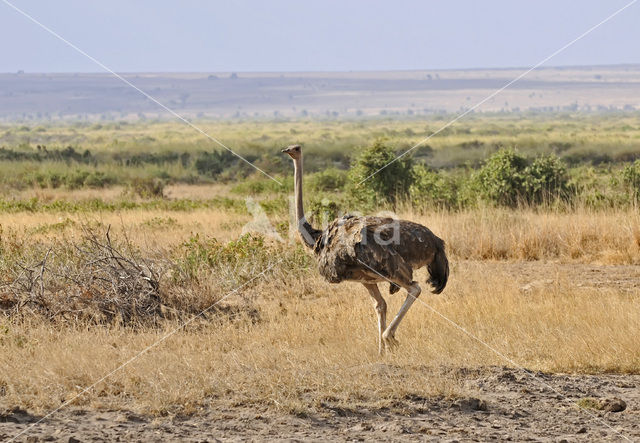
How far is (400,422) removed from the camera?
6461mm

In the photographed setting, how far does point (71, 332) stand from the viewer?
9039 mm

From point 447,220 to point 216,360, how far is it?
7.22m

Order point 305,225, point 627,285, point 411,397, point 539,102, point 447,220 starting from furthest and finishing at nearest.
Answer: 1. point 539,102
2. point 447,220
3. point 627,285
4. point 305,225
5. point 411,397

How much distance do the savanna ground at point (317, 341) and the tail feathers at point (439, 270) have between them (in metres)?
0.44

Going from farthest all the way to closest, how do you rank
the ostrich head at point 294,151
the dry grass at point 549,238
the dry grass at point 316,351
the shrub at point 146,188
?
the shrub at point 146,188 → the dry grass at point 549,238 → the ostrich head at point 294,151 → the dry grass at point 316,351

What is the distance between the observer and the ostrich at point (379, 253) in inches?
325

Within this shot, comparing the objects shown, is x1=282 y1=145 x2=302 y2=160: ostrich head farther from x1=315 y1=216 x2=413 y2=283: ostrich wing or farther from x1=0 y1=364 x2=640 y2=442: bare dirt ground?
x1=0 y1=364 x2=640 y2=442: bare dirt ground

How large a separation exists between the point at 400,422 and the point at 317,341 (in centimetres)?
233

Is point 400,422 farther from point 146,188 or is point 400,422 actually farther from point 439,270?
point 146,188

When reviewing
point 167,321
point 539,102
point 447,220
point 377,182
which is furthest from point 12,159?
point 539,102

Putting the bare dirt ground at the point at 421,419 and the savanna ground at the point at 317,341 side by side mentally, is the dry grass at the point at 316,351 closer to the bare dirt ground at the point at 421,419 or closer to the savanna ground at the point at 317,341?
the savanna ground at the point at 317,341

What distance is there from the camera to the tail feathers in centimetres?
878

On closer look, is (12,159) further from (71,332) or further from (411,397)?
(411,397)

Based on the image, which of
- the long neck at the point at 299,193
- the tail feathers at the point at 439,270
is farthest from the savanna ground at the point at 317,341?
the long neck at the point at 299,193
